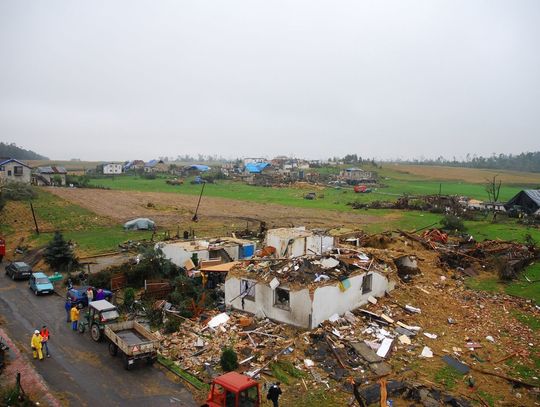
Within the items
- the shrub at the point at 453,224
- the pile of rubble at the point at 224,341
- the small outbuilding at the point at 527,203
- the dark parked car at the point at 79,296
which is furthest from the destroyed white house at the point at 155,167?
the pile of rubble at the point at 224,341

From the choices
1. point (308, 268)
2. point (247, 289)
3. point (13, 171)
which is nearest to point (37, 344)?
point (247, 289)

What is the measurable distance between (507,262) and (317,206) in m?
34.2

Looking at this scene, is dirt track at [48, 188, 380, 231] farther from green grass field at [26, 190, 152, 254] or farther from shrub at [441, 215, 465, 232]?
shrub at [441, 215, 465, 232]

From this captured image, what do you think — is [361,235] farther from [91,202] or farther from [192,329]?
[91,202]

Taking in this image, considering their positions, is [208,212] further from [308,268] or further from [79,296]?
[308,268]

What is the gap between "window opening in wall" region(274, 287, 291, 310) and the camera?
57.3 feet

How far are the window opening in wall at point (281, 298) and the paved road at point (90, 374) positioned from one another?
5.27 meters

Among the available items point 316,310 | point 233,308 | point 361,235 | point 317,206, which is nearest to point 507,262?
point 361,235

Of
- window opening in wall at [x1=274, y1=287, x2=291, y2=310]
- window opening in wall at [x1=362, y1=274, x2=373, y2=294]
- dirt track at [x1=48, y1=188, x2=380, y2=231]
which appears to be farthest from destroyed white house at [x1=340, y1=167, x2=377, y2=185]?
window opening in wall at [x1=274, y1=287, x2=291, y2=310]

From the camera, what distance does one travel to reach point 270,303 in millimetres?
17656

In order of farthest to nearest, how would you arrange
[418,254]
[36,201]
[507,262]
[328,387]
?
1. [36,201]
2. [418,254]
3. [507,262]
4. [328,387]

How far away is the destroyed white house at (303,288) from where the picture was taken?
664 inches

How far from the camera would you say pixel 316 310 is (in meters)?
16.8

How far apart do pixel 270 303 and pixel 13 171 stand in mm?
63616
